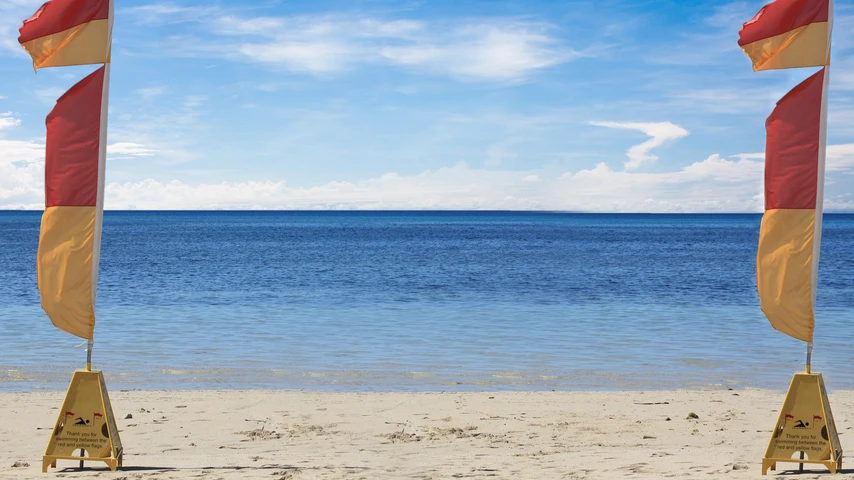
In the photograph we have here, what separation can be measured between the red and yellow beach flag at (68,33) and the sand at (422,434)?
162 inches

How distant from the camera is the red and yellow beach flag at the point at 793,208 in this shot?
23.4 feet

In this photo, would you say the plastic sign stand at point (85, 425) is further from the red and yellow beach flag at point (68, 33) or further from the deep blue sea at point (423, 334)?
the deep blue sea at point (423, 334)

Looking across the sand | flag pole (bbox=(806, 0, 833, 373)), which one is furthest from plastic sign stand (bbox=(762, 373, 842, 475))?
flag pole (bbox=(806, 0, 833, 373))

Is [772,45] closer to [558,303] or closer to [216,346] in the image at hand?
[216,346]

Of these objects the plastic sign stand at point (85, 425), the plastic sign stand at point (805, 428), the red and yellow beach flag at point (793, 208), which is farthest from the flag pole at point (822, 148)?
the plastic sign stand at point (85, 425)

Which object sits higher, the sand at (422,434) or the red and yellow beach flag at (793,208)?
the red and yellow beach flag at (793,208)

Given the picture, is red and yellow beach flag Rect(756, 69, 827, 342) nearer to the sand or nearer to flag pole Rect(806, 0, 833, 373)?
flag pole Rect(806, 0, 833, 373)

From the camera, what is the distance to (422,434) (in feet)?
32.2

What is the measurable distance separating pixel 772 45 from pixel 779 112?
2.20 ft

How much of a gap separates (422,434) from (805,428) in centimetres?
455

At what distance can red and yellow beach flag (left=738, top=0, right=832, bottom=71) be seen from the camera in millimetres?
7160

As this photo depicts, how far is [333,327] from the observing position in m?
22.3

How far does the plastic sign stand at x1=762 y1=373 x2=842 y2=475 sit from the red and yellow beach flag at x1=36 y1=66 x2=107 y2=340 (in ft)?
22.9

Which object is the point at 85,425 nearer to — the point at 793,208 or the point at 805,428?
the point at 805,428
